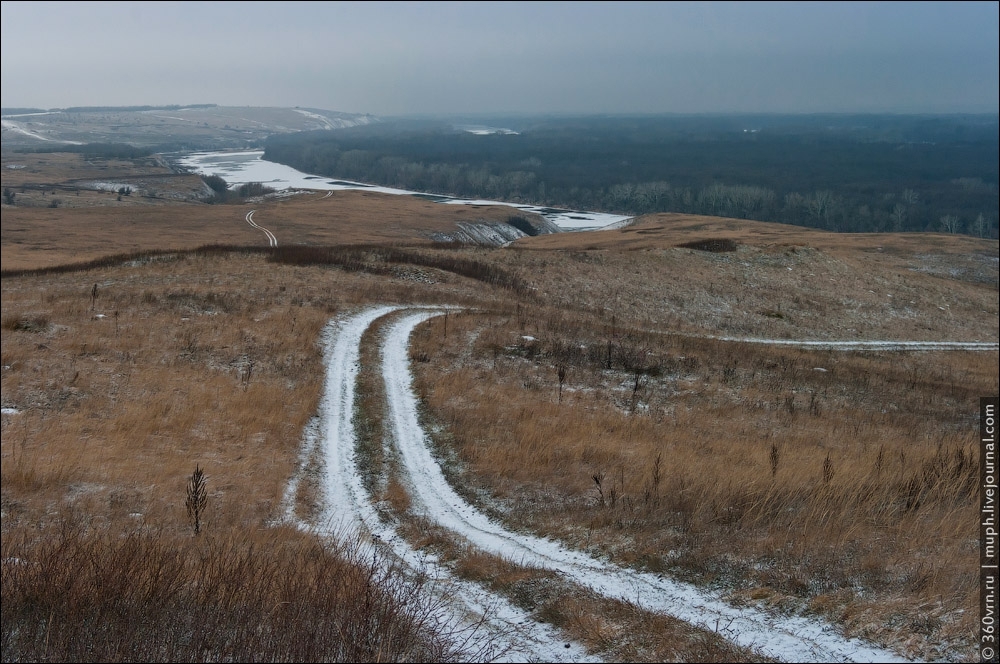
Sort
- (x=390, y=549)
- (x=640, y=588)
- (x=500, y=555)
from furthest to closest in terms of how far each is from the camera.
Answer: (x=390, y=549)
(x=500, y=555)
(x=640, y=588)

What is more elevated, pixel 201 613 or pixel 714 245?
pixel 714 245

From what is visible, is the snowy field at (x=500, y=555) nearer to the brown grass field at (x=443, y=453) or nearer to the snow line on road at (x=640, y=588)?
the snow line on road at (x=640, y=588)

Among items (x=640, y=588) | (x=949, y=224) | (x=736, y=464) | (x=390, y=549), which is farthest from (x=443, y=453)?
(x=949, y=224)

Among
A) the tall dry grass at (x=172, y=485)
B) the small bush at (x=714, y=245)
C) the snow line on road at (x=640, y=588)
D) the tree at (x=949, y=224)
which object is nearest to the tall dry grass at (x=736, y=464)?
the snow line on road at (x=640, y=588)

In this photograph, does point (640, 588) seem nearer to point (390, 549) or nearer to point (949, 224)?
point (390, 549)

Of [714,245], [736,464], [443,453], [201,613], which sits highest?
[714,245]

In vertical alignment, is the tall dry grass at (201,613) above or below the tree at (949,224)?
below

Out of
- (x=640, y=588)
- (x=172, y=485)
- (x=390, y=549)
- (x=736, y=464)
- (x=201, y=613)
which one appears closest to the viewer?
(x=201, y=613)
